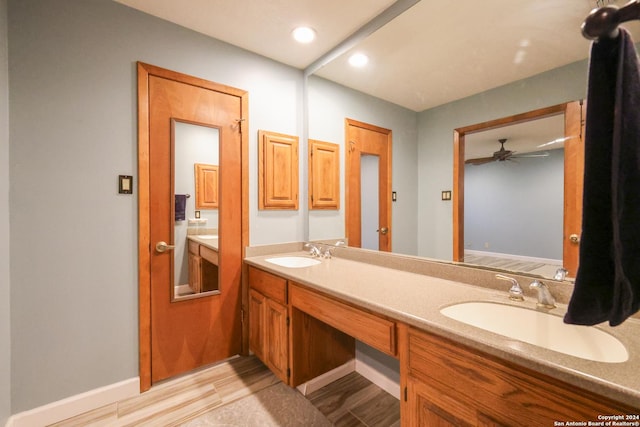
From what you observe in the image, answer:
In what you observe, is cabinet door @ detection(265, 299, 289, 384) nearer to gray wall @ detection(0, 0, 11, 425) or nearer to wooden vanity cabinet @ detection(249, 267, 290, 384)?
wooden vanity cabinet @ detection(249, 267, 290, 384)

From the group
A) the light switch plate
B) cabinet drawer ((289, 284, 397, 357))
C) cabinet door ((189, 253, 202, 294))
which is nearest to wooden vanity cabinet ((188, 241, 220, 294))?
cabinet door ((189, 253, 202, 294))

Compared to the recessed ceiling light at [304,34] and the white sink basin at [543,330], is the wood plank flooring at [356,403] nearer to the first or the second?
the white sink basin at [543,330]

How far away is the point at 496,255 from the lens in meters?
1.33

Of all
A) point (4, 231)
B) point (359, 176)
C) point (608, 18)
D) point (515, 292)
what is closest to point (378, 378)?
point (515, 292)

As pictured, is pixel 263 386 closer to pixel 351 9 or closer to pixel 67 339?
pixel 67 339

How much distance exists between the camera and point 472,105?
1383 millimetres

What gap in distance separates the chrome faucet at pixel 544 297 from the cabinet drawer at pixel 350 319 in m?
0.58

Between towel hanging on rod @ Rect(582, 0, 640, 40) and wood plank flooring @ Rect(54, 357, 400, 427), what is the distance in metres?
1.84

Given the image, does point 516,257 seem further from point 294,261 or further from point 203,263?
point 203,263

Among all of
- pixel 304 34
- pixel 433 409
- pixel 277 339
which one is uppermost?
pixel 304 34

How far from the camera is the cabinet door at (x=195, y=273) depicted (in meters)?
1.95

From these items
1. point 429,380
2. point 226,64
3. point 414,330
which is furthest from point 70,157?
point 429,380

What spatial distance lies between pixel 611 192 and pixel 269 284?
173 cm

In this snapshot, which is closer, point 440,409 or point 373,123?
point 440,409
